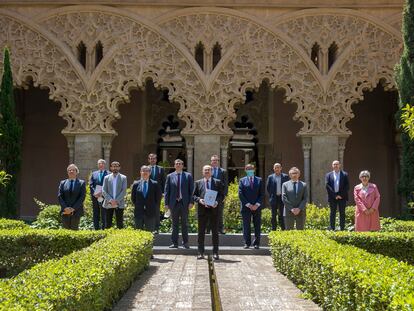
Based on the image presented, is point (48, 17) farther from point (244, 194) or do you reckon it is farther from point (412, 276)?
point (412, 276)

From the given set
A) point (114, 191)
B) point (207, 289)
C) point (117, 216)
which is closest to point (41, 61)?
point (114, 191)

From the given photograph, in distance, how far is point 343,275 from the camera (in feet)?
15.2

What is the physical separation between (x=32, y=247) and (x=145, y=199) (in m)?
2.10

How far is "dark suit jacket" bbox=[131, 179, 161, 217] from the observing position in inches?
380

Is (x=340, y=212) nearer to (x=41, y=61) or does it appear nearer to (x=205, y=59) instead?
(x=205, y=59)

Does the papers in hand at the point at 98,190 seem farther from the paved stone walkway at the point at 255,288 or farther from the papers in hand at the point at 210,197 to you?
the paved stone walkway at the point at 255,288

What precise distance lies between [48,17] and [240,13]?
181 inches

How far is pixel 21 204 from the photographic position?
1711cm

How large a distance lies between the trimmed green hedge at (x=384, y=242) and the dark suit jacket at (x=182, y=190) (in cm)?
268

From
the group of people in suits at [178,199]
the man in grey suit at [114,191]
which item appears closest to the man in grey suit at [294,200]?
the group of people in suits at [178,199]

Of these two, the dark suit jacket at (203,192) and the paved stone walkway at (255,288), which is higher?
the dark suit jacket at (203,192)

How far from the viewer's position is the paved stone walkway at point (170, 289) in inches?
214

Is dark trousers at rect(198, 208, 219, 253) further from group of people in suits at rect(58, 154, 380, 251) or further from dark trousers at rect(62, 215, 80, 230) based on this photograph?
dark trousers at rect(62, 215, 80, 230)

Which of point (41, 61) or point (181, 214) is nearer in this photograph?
point (181, 214)
